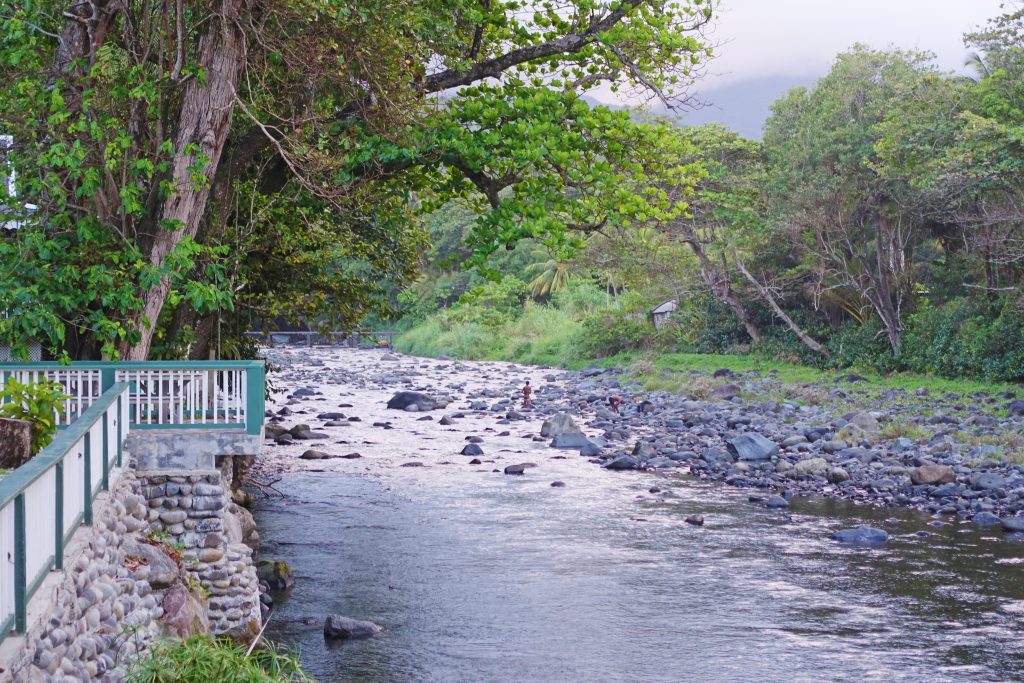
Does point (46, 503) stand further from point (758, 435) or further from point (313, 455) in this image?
point (758, 435)

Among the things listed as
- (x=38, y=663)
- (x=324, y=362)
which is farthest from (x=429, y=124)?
(x=324, y=362)

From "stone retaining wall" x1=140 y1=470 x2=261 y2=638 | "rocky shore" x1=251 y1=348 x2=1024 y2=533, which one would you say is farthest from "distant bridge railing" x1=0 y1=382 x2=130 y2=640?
"rocky shore" x1=251 y1=348 x2=1024 y2=533

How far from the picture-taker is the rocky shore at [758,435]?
18266 millimetres

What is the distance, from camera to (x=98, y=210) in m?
12.8

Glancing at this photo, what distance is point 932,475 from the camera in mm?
18219

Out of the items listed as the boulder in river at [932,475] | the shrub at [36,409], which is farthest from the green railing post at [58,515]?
the boulder in river at [932,475]

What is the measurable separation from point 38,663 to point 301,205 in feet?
36.7

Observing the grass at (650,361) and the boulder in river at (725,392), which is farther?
the boulder in river at (725,392)

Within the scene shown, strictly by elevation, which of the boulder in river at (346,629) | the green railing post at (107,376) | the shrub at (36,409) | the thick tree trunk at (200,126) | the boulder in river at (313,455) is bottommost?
the boulder in river at (346,629)

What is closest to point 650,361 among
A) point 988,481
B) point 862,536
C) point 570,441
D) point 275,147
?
point 570,441

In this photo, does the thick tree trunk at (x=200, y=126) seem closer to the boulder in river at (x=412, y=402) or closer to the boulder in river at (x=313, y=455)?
the boulder in river at (x=313, y=455)

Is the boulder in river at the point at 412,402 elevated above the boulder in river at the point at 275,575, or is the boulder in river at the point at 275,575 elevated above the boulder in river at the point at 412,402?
the boulder in river at the point at 412,402

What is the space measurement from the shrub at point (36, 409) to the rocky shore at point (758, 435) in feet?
37.9

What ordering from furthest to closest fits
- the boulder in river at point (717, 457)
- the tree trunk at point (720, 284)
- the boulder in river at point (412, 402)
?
the tree trunk at point (720, 284) → the boulder in river at point (412, 402) → the boulder in river at point (717, 457)
